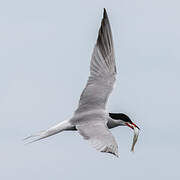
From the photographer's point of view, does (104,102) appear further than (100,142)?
Yes

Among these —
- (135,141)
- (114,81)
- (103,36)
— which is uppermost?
(103,36)

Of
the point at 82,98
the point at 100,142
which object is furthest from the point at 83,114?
the point at 100,142

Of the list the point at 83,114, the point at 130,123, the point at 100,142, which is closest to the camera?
the point at 100,142

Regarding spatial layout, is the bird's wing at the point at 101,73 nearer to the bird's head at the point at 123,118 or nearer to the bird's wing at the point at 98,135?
the bird's head at the point at 123,118

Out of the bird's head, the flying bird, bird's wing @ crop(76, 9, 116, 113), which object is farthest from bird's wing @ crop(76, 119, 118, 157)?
the bird's head

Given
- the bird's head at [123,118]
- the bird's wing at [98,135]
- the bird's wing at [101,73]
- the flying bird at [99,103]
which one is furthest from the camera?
the bird's head at [123,118]

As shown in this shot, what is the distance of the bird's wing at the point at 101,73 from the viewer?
16409mm

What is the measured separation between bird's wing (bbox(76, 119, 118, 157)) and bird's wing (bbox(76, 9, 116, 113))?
3.04 feet

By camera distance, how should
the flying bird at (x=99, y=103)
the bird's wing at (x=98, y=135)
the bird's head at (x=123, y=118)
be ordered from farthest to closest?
the bird's head at (x=123, y=118) → the flying bird at (x=99, y=103) → the bird's wing at (x=98, y=135)

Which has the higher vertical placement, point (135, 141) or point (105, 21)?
point (105, 21)

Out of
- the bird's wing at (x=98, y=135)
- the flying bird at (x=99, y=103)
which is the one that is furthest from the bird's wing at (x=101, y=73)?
the bird's wing at (x=98, y=135)

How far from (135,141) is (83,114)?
51.8 inches

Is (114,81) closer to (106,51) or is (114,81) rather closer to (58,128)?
(106,51)

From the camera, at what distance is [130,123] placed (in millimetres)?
16922
